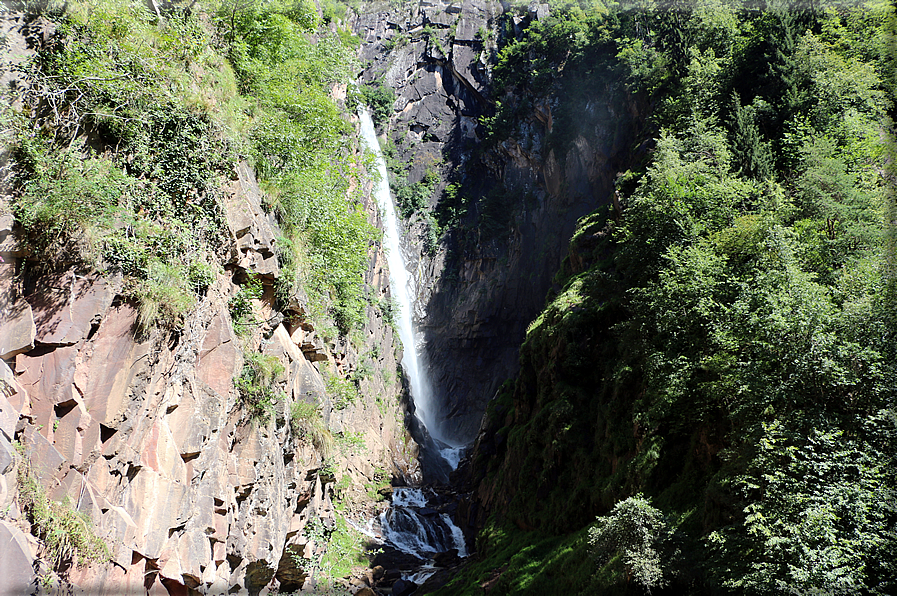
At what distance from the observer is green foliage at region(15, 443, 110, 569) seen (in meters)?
5.65

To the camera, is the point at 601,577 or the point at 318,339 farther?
the point at 318,339

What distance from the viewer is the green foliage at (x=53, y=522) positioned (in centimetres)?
565

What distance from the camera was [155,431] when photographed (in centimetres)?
764

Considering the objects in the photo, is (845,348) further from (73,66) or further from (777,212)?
(73,66)

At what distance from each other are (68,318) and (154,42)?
17.7ft

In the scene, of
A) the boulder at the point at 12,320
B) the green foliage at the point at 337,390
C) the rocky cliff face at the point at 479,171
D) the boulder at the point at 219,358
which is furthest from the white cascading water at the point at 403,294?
the boulder at the point at 12,320

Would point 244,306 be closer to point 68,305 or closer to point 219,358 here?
point 219,358

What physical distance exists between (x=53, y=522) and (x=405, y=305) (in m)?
42.8

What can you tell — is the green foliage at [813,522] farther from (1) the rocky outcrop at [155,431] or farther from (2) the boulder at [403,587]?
(2) the boulder at [403,587]

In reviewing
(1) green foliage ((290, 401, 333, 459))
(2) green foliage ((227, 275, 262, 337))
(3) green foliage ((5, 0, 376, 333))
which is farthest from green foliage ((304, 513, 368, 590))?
(3) green foliage ((5, 0, 376, 333))

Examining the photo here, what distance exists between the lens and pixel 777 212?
A: 52.1 feet

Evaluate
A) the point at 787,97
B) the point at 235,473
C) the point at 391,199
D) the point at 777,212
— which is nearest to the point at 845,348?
the point at 777,212

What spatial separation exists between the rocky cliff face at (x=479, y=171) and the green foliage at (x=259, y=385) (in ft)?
102

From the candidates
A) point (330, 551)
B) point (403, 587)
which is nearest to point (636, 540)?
point (330, 551)
